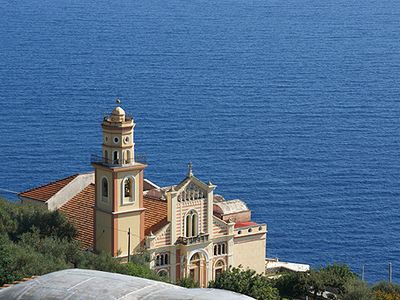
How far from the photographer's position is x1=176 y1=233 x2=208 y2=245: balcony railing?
2424 inches

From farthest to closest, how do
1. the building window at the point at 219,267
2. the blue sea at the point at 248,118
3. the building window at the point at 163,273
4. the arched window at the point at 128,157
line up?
the blue sea at the point at 248,118
the building window at the point at 219,267
the building window at the point at 163,273
the arched window at the point at 128,157

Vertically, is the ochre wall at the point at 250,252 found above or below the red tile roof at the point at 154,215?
below

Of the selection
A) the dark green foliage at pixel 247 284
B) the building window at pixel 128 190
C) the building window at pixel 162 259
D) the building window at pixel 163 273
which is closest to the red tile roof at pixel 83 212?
the building window at pixel 128 190

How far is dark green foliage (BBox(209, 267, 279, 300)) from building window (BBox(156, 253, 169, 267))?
3.26 meters

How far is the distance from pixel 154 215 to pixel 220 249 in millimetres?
3513

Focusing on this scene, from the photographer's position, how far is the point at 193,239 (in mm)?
61906

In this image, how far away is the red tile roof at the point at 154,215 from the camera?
61.5 meters

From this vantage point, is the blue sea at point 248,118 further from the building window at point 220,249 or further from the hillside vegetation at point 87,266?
the hillside vegetation at point 87,266


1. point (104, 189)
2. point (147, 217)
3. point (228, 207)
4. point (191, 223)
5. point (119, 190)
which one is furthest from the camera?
point (228, 207)

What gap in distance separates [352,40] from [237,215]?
120400 mm

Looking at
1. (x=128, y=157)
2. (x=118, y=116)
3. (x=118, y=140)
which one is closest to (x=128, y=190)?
(x=128, y=157)

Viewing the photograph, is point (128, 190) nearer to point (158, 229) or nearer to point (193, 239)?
point (158, 229)

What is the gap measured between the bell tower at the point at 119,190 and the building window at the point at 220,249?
13.3 feet

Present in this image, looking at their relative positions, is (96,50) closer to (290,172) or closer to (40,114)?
(40,114)
